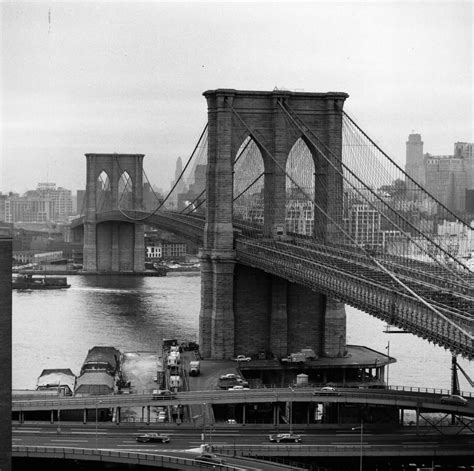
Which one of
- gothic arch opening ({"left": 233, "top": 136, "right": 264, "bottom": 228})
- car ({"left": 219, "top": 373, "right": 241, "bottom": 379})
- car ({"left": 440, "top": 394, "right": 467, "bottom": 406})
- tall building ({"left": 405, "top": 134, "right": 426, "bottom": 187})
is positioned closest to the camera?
car ({"left": 440, "top": 394, "right": 467, "bottom": 406})

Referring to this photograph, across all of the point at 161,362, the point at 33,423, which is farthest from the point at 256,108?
the point at 33,423

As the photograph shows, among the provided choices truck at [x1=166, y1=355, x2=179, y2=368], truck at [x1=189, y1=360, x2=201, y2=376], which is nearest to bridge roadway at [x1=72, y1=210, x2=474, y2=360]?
truck at [x1=189, y1=360, x2=201, y2=376]

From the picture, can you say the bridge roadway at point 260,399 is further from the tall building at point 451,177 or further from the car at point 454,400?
the tall building at point 451,177

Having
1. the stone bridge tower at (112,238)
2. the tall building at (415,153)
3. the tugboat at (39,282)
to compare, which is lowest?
the tugboat at (39,282)

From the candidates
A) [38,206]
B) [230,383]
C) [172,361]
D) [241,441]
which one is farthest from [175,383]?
[38,206]

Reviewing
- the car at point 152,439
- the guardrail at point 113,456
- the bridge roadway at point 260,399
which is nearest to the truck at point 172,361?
the bridge roadway at point 260,399

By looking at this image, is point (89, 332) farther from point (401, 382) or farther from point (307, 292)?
point (401, 382)

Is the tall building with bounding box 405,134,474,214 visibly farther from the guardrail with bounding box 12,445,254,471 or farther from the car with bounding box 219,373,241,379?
the guardrail with bounding box 12,445,254,471
